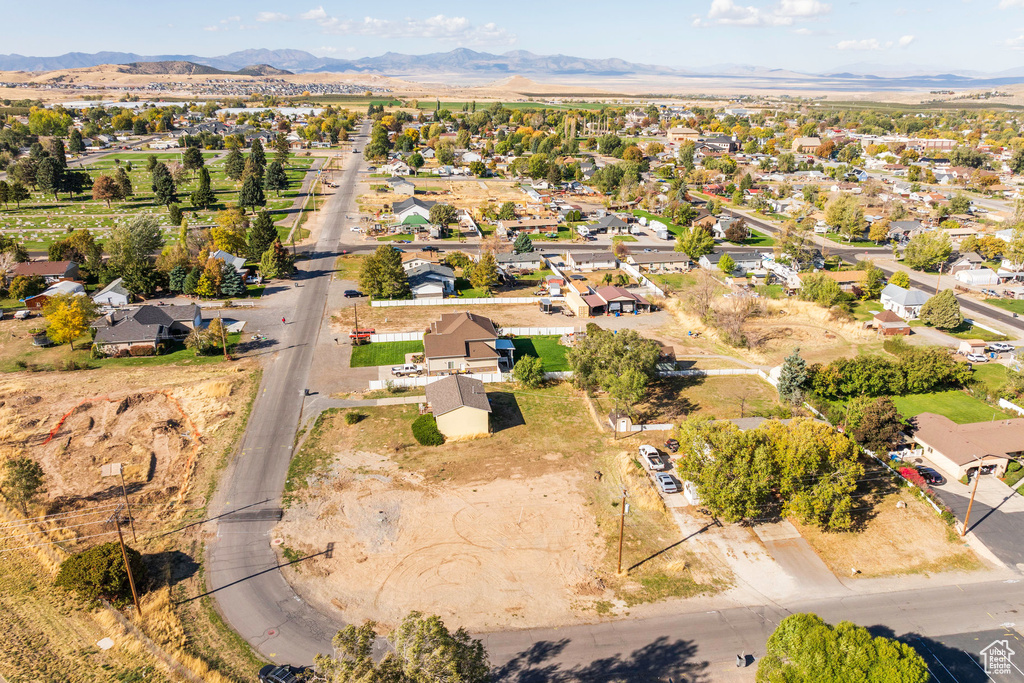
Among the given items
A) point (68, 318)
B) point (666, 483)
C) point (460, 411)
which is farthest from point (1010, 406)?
point (68, 318)

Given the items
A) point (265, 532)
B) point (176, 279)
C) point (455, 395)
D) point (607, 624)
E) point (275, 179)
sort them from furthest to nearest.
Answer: point (275, 179)
point (176, 279)
point (455, 395)
point (265, 532)
point (607, 624)

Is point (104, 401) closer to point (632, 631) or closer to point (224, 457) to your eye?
point (224, 457)

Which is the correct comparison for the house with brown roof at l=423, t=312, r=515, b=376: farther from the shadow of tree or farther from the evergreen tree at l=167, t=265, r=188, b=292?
the evergreen tree at l=167, t=265, r=188, b=292

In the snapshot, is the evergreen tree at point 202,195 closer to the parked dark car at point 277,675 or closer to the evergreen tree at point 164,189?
the evergreen tree at point 164,189

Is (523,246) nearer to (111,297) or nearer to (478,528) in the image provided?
(111,297)

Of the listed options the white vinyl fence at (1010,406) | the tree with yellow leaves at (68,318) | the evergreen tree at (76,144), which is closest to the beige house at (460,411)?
the tree with yellow leaves at (68,318)

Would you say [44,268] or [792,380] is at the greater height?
[44,268]

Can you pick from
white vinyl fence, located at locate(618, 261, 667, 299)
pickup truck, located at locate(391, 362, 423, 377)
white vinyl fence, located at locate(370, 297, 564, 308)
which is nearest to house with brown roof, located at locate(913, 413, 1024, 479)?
white vinyl fence, located at locate(618, 261, 667, 299)
